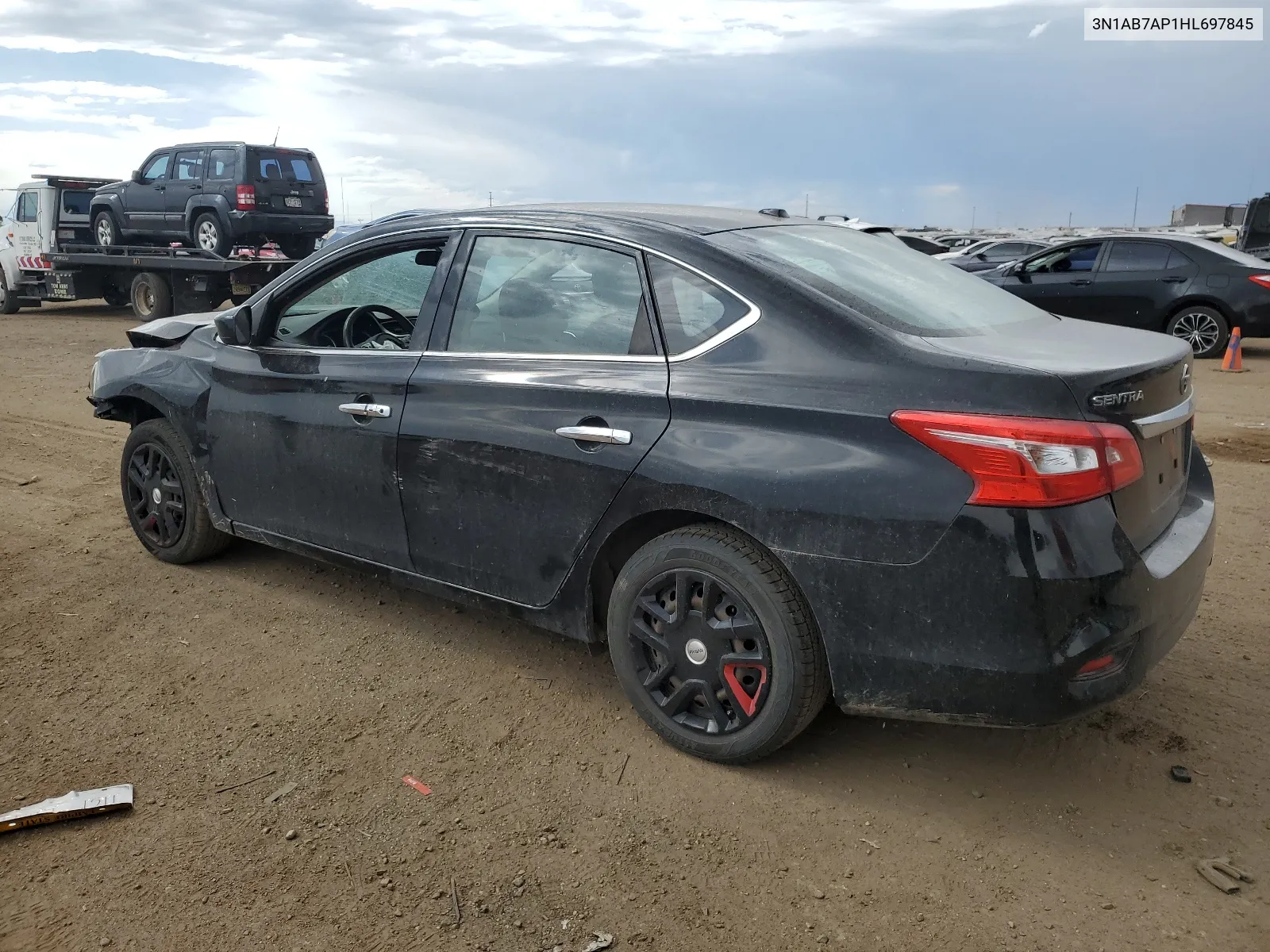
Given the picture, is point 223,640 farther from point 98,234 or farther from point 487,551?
point 98,234

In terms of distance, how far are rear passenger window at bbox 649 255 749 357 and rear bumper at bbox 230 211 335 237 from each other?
16021 mm

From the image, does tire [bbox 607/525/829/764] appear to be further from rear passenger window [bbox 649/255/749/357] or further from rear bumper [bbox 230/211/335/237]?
rear bumper [bbox 230/211/335/237]

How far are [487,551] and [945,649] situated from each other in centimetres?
156

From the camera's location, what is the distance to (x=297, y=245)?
18.5 m

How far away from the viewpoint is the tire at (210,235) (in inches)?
692

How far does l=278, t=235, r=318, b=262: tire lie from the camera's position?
1825cm

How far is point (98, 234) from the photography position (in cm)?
1942

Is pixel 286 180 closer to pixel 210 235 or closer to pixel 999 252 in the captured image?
pixel 210 235

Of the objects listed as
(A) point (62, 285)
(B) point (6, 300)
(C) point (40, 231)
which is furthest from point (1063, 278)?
(B) point (6, 300)

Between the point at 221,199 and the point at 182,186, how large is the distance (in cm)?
120

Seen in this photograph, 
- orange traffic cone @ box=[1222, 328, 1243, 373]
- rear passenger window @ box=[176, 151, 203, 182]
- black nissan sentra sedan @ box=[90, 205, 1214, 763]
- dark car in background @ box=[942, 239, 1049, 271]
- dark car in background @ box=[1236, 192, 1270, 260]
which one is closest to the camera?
black nissan sentra sedan @ box=[90, 205, 1214, 763]

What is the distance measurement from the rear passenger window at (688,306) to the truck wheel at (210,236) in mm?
16054

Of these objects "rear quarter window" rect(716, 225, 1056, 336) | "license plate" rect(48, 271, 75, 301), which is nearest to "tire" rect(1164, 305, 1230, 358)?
"rear quarter window" rect(716, 225, 1056, 336)

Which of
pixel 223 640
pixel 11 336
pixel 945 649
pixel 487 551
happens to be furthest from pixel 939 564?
pixel 11 336
